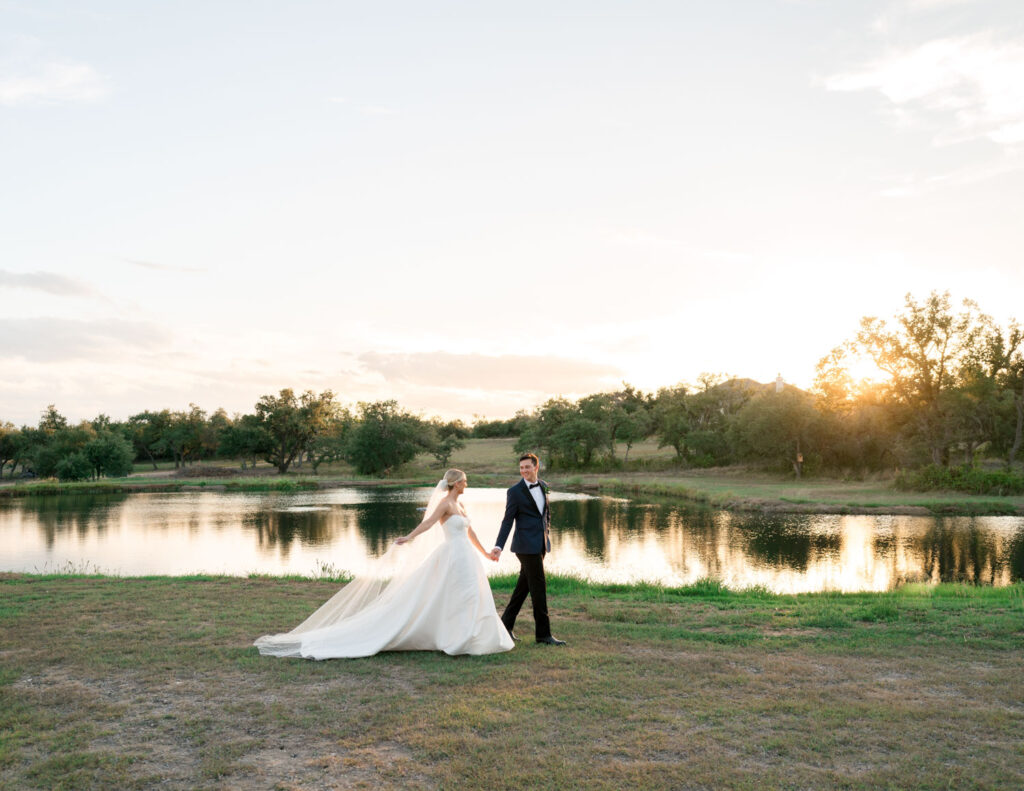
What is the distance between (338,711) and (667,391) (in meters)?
67.3

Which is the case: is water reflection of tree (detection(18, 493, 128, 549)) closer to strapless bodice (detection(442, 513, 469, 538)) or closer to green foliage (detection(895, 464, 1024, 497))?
strapless bodice (detection(442, 513, 469, 538))

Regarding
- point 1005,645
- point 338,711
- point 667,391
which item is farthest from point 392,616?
point 667,391

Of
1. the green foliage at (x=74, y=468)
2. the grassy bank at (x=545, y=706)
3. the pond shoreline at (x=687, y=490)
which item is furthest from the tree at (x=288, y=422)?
the grassy bank at (x=545, y=706)

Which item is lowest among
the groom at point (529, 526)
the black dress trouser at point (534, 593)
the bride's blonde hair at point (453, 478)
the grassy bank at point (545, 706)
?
the grassy bank at point (545, 706)

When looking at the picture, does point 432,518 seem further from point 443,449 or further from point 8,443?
point 8,443

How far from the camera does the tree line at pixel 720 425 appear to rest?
45.8m

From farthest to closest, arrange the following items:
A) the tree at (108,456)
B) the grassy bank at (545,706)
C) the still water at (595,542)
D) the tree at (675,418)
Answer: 1. the tree at (108,456)
2. the tree at (675,418)
3. the still water at (595,542)
4. the grassy bank at (545,706)

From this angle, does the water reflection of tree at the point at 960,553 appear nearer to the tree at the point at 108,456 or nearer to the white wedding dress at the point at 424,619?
the white wedding dress at the point at 424,619

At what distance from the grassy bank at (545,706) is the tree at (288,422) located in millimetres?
74883

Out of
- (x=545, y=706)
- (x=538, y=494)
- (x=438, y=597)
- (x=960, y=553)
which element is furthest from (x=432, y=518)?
(x=960, y=553)

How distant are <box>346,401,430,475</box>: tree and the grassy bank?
60615 mm

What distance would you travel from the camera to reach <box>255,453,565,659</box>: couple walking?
8.11m

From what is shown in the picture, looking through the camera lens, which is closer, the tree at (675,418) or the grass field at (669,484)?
the grass field at (669,484)

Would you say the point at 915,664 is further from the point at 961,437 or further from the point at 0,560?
the point at 961,437
